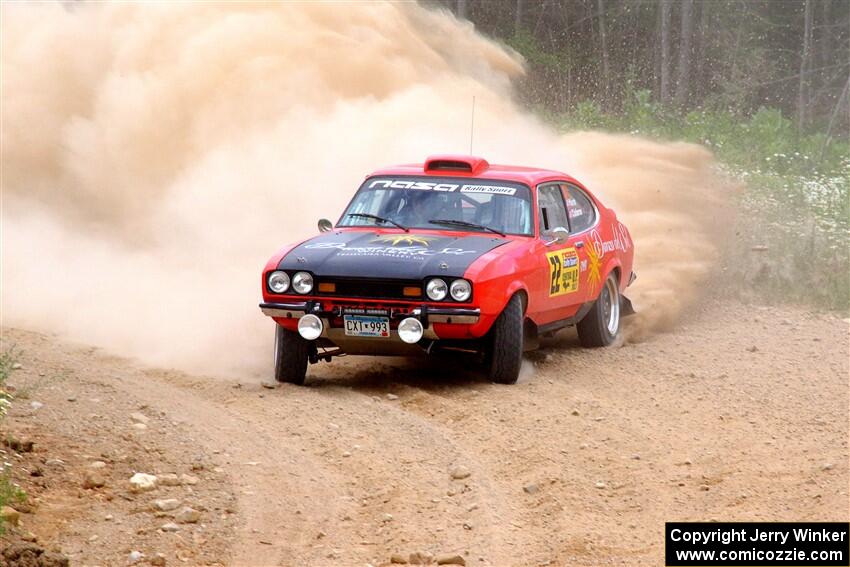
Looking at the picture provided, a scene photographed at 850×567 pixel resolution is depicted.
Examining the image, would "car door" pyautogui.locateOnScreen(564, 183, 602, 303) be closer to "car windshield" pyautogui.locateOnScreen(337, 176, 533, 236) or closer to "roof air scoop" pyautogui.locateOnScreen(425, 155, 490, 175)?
"car windshield" pyautogui.locateOnScreen(337, 176, 533, 236)

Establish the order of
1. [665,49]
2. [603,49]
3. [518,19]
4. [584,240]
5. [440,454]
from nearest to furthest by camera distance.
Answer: [440,454]
[584,240]
[665,49]
[603,49]
[518,19]

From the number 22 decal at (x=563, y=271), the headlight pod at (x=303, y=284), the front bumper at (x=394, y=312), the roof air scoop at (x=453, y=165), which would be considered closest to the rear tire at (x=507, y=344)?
the front bumper at (x=394, y=312)

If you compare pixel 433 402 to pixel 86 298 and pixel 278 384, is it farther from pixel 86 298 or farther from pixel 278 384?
pixel 86 298

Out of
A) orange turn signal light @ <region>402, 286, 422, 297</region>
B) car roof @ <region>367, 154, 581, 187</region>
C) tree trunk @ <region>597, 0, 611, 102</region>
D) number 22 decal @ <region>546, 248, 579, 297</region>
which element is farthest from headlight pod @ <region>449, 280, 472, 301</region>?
tree trunk @ <region>597, 0, 611, 102</region>

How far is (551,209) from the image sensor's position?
10.9m

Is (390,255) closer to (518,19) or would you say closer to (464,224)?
(464,224)

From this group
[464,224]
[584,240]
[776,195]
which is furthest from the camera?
[776,195]

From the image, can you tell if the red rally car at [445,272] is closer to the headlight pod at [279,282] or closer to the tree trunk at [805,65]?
the headlight pod at [279,282]

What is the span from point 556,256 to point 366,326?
1905 mm

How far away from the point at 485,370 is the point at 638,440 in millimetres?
1882

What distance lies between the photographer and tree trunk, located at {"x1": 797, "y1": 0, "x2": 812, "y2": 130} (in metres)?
31.9

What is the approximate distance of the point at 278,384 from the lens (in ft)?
31.9

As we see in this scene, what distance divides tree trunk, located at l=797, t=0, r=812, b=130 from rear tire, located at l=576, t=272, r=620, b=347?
67.4 feet
